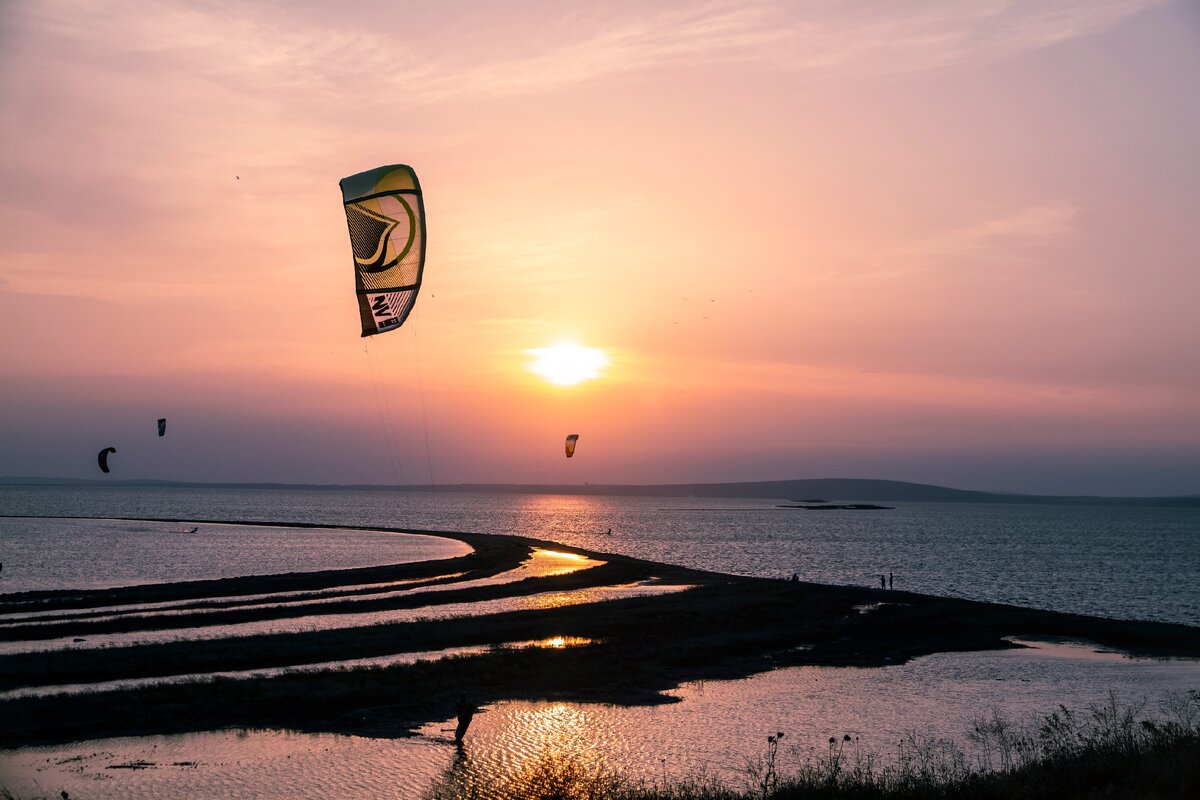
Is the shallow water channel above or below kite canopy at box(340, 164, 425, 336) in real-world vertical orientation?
below

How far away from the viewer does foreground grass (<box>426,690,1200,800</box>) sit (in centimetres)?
1469

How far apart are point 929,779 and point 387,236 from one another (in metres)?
17.9

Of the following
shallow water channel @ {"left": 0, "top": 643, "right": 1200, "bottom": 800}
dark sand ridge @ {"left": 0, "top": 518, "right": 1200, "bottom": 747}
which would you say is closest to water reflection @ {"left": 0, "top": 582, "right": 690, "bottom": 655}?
→ dark sand ridge @ {"left": 0, "top": 518, "right": 1200, "bottom": 747}

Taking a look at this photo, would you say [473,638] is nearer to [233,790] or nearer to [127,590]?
[233,790]

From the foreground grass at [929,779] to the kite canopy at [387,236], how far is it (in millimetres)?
11632

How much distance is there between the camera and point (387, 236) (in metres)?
25.6

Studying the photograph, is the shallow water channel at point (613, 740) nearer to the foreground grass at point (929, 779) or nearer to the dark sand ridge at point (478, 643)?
the foreground grass at point (929, 779)

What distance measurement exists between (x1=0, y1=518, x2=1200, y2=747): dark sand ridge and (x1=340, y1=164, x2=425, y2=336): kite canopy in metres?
9.92

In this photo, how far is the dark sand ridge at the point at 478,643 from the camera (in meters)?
23.2

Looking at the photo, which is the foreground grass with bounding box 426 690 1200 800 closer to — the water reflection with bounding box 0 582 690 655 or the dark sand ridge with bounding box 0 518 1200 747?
the dark sand ridge with bounding box 0 518 1200 747

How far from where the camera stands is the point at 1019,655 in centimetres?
3738

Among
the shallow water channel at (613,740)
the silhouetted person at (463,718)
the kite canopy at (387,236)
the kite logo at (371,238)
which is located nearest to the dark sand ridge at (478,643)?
the shallow water channel at (613,740)

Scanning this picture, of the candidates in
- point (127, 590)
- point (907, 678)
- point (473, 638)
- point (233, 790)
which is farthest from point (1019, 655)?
point (127, 590)

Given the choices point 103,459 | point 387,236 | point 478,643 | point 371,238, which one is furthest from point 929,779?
point 103,459
